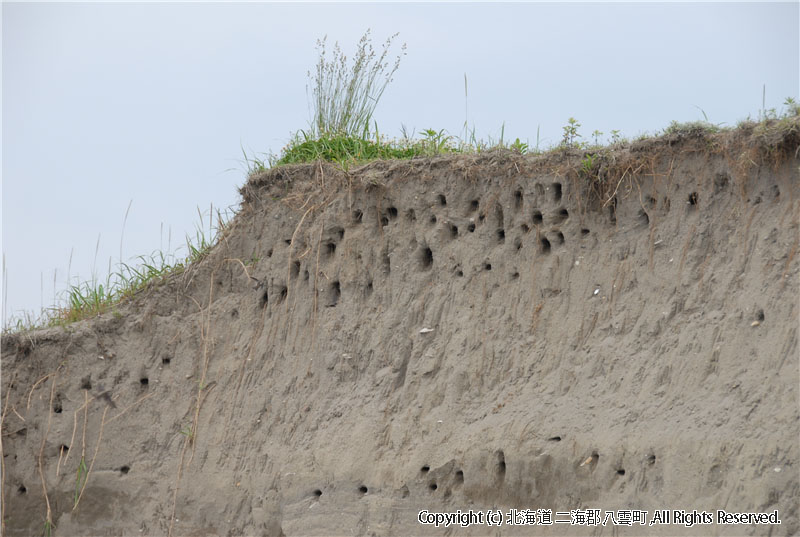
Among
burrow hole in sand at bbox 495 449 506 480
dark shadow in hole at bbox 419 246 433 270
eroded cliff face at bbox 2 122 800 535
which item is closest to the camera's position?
eroded cliff face at bbox 2 122 800 535

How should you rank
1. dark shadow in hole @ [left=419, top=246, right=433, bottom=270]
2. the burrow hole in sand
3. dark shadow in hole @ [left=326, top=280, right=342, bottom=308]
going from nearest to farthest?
1. the burrow hole in sand
2. dark shadow in hole @ [left=419, top=246, right=433, bottom=270]
3. dark shadow in hole @ [left=326, top=280, right=342, bottom=308]

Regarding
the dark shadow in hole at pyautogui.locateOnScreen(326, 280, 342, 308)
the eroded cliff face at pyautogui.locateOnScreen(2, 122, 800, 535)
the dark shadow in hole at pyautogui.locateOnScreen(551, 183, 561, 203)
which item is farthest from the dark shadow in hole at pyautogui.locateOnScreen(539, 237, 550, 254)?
the dark shadow in hole at pyautogui.locateOnScreen(326, 280, 342, 308)

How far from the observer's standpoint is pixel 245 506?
24.7 feet

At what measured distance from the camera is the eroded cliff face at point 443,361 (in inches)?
237

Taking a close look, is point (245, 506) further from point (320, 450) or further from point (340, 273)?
point (340, 273)

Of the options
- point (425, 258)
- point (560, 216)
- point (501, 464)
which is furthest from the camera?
point (425, 258)

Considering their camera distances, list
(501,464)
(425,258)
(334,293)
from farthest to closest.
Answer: (334,293) < (425,258) < (501,464)

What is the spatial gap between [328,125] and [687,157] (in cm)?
356

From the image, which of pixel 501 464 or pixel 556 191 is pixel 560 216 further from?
pixel 501 464

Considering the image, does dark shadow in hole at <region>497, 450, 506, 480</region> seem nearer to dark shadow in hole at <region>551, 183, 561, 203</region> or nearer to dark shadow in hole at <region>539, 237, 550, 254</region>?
dark shadow in hole at <region>539, 237, 550, 254</region>

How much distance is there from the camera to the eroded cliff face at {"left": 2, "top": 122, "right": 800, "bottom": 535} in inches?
237

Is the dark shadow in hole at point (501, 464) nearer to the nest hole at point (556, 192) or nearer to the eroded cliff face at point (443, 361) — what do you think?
the eroded cliff face at point (443, 361)

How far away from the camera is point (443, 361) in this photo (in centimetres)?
721

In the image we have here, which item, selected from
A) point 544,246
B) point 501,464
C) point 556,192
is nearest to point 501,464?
point 501,464
